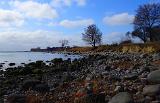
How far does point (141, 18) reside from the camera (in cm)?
7788

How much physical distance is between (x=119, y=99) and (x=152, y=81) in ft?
8.59

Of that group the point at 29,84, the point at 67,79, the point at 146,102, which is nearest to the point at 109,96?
the point at 146,102

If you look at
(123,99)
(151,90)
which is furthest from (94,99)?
(151,90)

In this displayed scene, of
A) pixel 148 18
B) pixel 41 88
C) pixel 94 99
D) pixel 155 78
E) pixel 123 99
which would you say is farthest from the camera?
pixel 148 18

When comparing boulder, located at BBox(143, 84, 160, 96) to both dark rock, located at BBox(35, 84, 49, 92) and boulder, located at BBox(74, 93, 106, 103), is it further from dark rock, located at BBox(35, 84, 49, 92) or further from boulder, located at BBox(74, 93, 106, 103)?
dark rock, located at BBox(35, 84, 49, 92)

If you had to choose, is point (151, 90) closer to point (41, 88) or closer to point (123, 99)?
point (123, 99)

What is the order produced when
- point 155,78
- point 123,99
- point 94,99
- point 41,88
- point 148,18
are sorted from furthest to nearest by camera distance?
point 148,18 < point 41,88 < point 155,78 < point 94,99 < point 123,99

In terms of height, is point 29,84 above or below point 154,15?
below

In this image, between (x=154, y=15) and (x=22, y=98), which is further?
(x=154, y=15)

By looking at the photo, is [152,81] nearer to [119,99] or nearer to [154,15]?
[119,99]

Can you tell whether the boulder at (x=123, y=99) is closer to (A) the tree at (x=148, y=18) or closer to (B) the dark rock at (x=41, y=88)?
(B) the dark rock at (x=41, y=88)

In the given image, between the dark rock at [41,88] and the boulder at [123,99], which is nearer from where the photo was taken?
the boulder at [123,99]

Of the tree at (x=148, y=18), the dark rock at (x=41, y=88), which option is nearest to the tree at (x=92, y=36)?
the tree at (x=148, y=18)

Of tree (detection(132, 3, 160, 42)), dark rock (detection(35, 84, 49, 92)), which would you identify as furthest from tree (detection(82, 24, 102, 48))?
dark rock (detection(35, 84, 49, 92))
